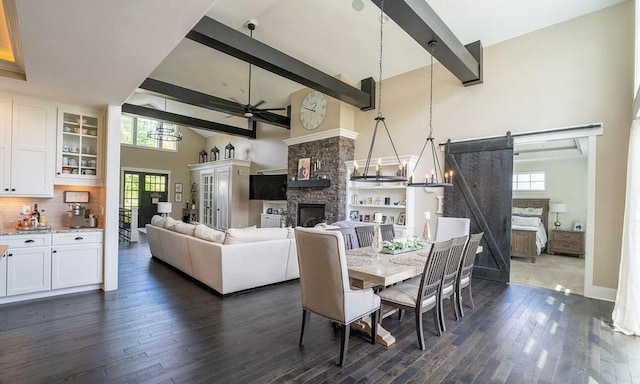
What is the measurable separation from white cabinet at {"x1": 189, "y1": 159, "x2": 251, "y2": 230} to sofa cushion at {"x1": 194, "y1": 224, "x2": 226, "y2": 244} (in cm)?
568

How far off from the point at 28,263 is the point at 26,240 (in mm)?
289

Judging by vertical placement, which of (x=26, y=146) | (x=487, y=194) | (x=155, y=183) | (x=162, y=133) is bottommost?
(x=487, y=194)

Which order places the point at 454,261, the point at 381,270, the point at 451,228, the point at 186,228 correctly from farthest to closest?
the point at 186,228, the point at 451,228, the point at 454,261, the point at 381,270

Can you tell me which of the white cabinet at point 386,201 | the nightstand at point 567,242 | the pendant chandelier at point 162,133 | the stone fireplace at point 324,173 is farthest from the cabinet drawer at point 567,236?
the pendant chandelier at point 162,133

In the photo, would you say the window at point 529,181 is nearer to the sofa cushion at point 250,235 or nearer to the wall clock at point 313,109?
the wall clock at point 313,109

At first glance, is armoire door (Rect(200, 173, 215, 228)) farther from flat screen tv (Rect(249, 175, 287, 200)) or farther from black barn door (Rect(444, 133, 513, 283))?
black barn door (Rect(444, 133, 513, 283))

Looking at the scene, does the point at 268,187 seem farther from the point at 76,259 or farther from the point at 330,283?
the point at 330,283

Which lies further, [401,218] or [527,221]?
[527,221]

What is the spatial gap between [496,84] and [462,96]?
0.57 metres

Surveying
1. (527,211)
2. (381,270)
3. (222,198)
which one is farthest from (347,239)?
(222,198)

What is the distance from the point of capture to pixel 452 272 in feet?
10.7

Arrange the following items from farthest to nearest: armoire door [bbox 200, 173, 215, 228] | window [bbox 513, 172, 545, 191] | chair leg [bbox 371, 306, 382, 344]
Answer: armoire door [bbox 200, 173, 215, 228]
window [bbox 513, 172, 545, 191]
chair leg [bbox 371, 306, 382, 344]

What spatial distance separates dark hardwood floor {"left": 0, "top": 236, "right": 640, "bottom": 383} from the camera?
235cm

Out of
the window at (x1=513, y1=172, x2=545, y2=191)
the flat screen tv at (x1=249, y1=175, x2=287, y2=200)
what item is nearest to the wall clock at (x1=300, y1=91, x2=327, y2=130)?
the flat screen tv at (x1=249, y1=175, x2=287, y2=200)
